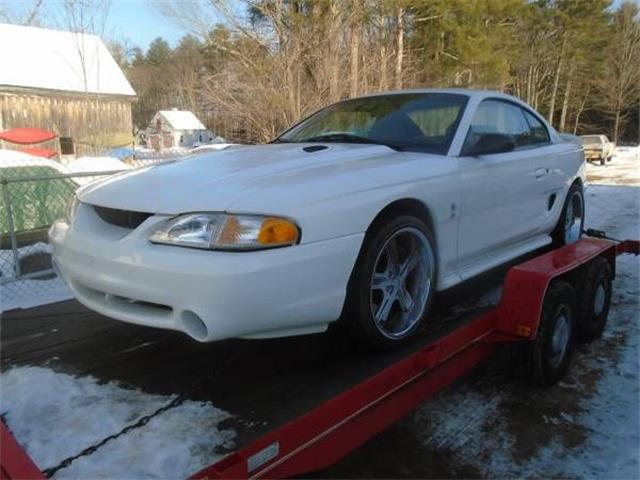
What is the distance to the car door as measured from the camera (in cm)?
355

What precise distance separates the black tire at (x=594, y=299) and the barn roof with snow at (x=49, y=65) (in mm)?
25756

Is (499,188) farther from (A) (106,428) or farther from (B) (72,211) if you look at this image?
(A) (106,428)

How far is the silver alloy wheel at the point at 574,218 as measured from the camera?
509 cm

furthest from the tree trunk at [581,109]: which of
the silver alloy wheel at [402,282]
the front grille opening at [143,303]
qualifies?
the front grille opening at [143,303]

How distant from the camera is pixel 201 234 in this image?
8.08ft

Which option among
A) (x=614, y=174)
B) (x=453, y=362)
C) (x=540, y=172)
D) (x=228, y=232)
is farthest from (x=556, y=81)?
(x=228, y=232)

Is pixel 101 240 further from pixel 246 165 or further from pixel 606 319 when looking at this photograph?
pixel 606 319

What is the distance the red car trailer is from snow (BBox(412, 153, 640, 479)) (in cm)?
17

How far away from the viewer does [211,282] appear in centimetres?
234

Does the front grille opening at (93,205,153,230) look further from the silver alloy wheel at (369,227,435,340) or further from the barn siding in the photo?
the barn siding

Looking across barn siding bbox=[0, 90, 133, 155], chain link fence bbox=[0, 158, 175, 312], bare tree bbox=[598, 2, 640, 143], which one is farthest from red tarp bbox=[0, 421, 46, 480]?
bare tree bbox=[598, 2, 640, 143]

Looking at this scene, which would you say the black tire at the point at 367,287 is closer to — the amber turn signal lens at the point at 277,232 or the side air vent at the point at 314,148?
the amber turn signal lens at the point at 277,232

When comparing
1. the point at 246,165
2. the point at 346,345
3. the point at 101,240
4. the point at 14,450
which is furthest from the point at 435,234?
the point at 14,450

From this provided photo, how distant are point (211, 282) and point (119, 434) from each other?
0.78m
